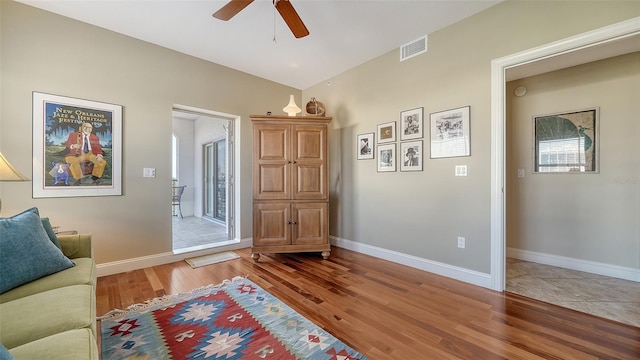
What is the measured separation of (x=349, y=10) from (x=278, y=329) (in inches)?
112

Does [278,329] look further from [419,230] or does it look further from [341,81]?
[341,81]

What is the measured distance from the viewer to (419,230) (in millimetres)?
2916

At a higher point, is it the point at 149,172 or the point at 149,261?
the point at 149,172

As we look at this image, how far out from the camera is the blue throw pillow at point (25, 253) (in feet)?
4.26

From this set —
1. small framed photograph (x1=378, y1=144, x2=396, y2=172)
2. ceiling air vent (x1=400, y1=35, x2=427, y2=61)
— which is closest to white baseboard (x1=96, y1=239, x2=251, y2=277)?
small framed photograph (x1=378, y1=144, x2=396, y2=172)

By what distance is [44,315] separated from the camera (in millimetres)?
1073

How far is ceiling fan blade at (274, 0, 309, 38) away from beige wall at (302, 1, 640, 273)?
1557 mm

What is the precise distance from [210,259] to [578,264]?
438 centimetres

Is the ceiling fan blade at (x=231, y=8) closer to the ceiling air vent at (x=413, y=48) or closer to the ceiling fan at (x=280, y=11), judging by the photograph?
the ceiling fan at (x=280, y=11)

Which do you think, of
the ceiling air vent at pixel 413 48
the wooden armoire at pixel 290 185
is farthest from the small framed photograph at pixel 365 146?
the ceiling air vent at pixel 413 48

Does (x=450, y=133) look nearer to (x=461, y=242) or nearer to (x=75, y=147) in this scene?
(x=461, y=242)

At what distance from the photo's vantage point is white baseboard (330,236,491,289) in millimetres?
2450

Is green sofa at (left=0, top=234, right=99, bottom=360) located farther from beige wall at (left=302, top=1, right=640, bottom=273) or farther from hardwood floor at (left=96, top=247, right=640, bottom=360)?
beige wall at (left=302, top=1, right=640, bottom=273)

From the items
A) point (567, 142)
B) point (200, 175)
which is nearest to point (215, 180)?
point (200, 175)
